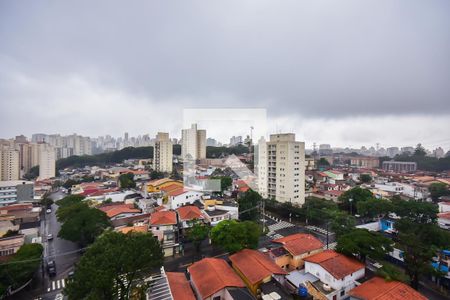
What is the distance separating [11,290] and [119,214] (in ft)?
17.4

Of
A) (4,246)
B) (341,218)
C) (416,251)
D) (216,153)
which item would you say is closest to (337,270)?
(416,251)

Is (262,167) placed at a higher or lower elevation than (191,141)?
lower

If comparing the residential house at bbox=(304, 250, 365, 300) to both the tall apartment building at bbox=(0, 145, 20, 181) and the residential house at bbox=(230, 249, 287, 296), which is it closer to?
the residential house at bbox=(230, 249, 287, 296)

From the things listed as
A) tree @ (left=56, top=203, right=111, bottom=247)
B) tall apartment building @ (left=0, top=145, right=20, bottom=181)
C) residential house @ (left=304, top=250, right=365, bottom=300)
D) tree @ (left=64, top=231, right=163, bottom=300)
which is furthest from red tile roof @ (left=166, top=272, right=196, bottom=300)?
tall apartment building @ (left=0, top=145, right=20, bottom=181)

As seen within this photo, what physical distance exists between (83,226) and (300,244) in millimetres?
10027

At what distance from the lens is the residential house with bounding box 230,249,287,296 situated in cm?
669

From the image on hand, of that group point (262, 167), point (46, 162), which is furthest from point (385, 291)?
point (46, 162)

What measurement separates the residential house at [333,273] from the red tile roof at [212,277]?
8.72 feet

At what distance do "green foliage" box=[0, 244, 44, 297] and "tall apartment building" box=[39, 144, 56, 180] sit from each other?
1239 inches

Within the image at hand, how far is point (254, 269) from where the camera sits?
279 inches

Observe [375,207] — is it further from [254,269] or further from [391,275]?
[254,269]

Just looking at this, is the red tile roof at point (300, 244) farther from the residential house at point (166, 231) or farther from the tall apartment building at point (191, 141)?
the tall apartment building at point (191, 141)

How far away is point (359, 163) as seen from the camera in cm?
4550

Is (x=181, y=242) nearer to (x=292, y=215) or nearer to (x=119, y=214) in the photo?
(x=119, y=214)
